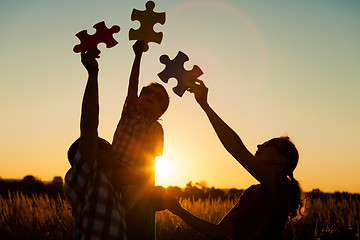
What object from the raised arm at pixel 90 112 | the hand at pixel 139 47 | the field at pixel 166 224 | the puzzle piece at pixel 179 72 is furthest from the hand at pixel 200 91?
the field at pixel 166 224

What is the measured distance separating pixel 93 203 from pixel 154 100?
1.88 meters

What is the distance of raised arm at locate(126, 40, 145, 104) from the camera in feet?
14.8

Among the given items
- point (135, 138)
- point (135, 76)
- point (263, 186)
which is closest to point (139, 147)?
point (135, 138)

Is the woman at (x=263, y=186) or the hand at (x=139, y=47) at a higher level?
the hand at (x=139, y=47)

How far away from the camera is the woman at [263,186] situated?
2.93 meters

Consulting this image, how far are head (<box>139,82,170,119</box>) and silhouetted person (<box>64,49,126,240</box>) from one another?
1.56m

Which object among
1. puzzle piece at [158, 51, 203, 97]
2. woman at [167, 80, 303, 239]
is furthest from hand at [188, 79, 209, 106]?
puzzle piece at [158, 51, 203, 97]

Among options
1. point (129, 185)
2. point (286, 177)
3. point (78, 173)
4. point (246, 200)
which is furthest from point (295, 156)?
point (78, 173)

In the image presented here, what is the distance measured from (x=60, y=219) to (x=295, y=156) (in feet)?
22.3

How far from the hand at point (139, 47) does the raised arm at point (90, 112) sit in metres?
1.62

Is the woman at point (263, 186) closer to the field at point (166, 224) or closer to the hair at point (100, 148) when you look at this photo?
the hair at point (100, 148)

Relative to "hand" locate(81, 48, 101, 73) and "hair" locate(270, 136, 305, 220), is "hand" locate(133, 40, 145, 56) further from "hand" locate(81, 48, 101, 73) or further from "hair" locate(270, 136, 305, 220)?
"hair" locate(270, 136, 305, 220)

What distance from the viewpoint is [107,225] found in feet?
9.82

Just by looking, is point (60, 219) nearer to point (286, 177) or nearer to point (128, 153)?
point (128, 153)
